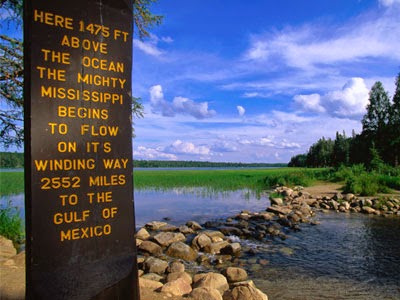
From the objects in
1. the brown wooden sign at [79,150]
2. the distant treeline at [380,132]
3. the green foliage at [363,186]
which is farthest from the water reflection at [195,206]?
the distant treeline at [380,132]

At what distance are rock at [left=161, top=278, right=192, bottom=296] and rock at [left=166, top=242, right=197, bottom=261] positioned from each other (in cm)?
335

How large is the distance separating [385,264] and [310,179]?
23.7m

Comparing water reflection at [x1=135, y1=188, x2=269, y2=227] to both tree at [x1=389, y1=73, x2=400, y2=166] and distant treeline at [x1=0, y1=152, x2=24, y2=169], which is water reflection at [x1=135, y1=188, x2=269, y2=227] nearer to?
distant treeline at [x1=0, y1=152, x2=24, y2=169]

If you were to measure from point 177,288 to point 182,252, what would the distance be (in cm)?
388

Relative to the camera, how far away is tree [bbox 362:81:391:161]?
156ft

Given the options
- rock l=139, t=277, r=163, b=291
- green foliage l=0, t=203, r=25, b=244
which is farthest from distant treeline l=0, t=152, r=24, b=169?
rock l=139, t=277, r=163, b=291

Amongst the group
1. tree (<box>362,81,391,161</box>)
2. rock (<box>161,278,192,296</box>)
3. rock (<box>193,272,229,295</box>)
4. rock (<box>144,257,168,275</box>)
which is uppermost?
tree (<box>362,81,391,161</box>)

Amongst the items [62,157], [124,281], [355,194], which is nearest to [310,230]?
[355,194]

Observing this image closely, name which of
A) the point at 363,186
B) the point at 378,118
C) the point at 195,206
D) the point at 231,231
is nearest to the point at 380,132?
the point at 378,118

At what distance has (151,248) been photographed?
9.94 meters

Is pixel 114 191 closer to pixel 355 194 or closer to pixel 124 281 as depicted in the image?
pixel 124 281

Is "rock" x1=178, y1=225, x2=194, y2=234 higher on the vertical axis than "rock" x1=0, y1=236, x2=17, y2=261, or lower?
lower

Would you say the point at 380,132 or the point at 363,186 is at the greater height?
the point at 380,132

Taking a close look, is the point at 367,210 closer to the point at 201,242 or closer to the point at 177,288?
the point at 201,242
